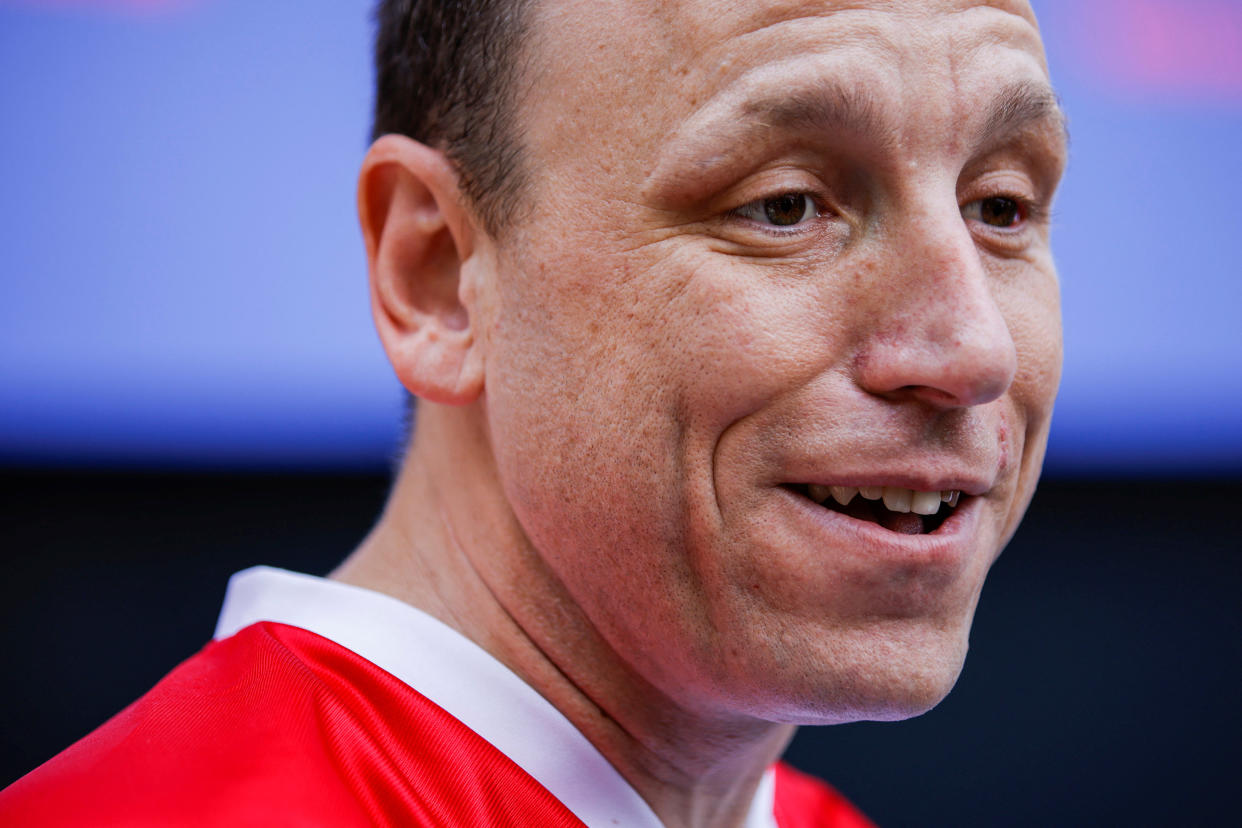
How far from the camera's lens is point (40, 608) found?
2641mm

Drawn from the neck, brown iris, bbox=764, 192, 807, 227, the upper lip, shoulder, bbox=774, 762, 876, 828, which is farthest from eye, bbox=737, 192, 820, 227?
shoulder, bbox=774, 762, 876, 828

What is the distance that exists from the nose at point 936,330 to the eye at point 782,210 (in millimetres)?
96

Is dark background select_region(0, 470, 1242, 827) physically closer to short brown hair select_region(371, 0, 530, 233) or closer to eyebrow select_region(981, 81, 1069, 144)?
short brown hair select_region(371, 0, 530, 233)

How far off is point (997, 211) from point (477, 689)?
2.54ft

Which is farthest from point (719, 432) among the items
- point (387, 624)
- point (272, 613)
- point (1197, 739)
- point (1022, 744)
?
point (1197, 739)

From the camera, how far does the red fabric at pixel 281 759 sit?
40.1 inches

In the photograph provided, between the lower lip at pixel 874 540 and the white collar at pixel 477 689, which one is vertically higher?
the lower lip at pixel 874 540

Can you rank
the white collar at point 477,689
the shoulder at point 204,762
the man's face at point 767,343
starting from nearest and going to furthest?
the shoulder at point 204,762
the man's face at point 767,343
the white collar at point 477,689

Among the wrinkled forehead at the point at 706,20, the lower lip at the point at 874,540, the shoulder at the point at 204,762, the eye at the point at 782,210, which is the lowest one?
the shoulder at the point at 204,762

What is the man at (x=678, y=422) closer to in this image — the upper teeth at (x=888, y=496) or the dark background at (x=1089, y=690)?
the upper teeth at (x=888, y=496)

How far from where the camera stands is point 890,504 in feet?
3.79

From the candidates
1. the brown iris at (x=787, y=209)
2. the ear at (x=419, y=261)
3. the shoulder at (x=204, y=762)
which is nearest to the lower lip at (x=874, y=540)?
the brown iris at (x=787, y=209)

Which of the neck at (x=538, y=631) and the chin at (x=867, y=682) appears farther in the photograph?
the neck at (x=538, y=631)

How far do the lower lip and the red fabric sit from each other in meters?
0.41
